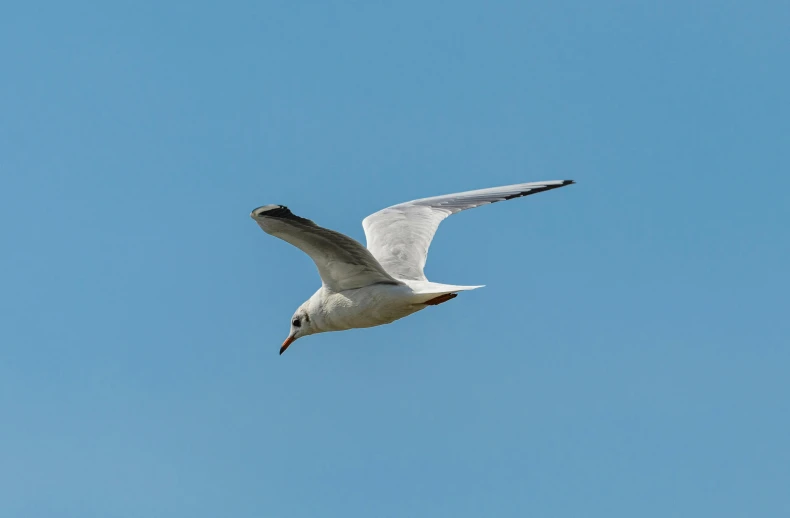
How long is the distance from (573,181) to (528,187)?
610mm

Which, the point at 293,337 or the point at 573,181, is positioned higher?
the point at 573,181

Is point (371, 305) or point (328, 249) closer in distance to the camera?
point (328, 249)

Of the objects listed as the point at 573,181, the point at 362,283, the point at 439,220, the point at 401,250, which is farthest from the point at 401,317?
the point at 573,181

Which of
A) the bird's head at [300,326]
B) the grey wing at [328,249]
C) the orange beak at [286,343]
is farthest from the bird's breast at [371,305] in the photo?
the orange beak at [286,343]

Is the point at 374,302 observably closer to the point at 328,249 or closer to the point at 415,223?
the point at 328,249

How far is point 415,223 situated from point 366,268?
2.60 m

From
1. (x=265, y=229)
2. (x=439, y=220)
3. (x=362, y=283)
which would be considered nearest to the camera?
(x=265, y=229)

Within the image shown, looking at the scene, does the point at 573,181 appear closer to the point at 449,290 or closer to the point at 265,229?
the point at 449,290

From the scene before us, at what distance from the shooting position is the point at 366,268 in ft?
42.1

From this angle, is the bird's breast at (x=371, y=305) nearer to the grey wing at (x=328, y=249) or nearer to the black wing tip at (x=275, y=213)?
the grey wing at (x=328, y=249)

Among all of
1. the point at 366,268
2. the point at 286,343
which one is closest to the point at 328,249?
the point at 366,268

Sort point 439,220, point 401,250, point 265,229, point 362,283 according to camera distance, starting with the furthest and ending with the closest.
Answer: point 439,220 → point 401,250 → point 362,283 → point 265,229

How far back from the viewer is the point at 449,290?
1222 centimetres

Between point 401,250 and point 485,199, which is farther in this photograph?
point 485,199
